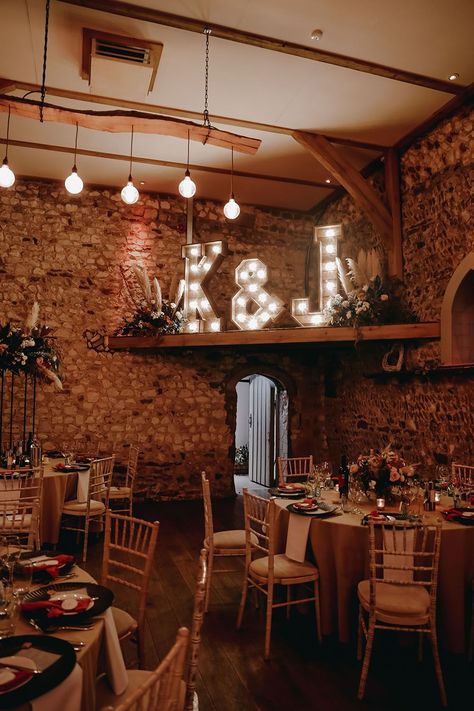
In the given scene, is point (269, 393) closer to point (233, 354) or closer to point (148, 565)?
point (233, 354)

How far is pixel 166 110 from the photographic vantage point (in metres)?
6.00

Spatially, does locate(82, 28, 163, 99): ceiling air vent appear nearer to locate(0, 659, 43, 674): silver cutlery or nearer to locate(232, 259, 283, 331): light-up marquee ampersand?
locate(232, 259, 283, 331): light-up marquee ampersand

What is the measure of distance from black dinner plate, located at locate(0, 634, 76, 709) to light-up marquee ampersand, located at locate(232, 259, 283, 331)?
5.49 m

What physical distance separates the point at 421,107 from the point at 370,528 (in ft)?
16.8

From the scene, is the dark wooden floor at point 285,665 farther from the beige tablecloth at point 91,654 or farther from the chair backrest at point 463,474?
the chair backrest at point 463,474

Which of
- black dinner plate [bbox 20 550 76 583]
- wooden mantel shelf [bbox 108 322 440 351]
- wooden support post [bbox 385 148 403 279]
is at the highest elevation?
wooden support post [bbox 385 148 403 279]

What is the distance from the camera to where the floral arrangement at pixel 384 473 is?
3791 mm

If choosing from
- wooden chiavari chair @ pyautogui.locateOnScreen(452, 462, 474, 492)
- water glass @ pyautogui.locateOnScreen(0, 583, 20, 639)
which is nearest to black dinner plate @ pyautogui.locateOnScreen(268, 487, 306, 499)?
wooden chiavari chair @ pyautogui.locateOnScreen(452, 462, 474, 492)

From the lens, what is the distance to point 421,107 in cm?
589

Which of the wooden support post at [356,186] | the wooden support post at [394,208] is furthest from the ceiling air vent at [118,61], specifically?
the wooden support post at [394,208]

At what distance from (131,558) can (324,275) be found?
4.62 m

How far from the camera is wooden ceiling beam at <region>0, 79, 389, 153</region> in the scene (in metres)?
5.58

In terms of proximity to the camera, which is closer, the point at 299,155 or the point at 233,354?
the point at 299,155

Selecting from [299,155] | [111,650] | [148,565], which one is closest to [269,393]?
[299,155]
